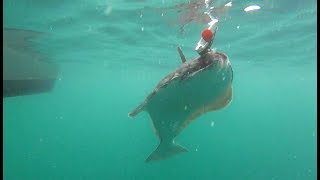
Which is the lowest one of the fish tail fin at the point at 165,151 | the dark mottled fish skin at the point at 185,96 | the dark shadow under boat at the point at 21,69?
the dark shadow under boat at the point at 21,69

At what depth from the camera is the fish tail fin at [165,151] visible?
28.8 ft

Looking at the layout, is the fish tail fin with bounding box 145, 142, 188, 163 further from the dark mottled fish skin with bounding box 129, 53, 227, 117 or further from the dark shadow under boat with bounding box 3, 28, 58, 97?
the dark shadow under boat with bounding box 3, 28, 58, 97

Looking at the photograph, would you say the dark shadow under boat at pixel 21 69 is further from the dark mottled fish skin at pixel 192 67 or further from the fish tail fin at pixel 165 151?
the dark mottled fish skin at pixel 192 67

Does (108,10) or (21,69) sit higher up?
(108,10)

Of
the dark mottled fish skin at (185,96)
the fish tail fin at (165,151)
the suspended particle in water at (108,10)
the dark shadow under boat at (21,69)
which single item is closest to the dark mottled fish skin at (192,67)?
the dark mottled fish skin at (185,96)

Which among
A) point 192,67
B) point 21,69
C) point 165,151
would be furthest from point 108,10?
point 192,67

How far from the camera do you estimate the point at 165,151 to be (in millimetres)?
8891

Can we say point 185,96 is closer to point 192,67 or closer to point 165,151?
point 192,67

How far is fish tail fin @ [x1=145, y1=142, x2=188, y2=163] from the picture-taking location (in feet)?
28.8

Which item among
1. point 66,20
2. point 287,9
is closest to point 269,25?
point 287,9

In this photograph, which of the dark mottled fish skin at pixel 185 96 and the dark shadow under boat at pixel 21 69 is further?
the dark shadow under boat at pixel 21 69

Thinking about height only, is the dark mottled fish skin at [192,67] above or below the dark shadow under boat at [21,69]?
above

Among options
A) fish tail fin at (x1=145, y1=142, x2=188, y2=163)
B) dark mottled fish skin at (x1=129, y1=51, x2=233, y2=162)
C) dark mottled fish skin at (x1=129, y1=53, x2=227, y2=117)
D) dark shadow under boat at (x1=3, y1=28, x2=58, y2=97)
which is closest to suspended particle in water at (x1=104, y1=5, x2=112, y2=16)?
dark shadow under boat at (x1=3, y1=28, x2=58, y2=97)

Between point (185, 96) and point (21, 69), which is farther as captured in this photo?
point (21, 69)
